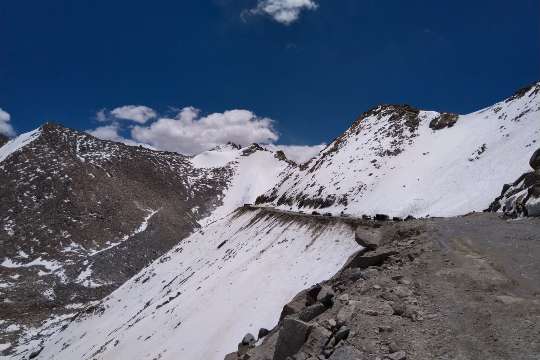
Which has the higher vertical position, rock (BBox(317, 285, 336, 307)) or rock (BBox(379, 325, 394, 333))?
rock (BBox(317, 285, 336, 307))

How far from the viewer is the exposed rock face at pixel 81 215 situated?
245 feet

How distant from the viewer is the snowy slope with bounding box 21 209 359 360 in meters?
23.1

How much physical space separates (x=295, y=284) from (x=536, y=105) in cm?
2837

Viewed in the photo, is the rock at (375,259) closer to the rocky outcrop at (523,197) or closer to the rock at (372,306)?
the rock at (372,306)

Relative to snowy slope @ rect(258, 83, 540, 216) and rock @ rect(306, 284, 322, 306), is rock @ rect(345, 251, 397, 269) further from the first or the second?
snowy slope @ rect(258, 83, 540, 216)

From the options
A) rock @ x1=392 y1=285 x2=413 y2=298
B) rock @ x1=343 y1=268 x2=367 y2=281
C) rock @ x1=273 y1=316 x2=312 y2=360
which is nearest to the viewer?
rock @ x1=273 y1=316 x2=312 y2=360

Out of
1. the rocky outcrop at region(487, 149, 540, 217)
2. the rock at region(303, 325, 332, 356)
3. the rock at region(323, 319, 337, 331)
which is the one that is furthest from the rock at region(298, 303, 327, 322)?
the rocky outcrop at region(487, 149, 540, 217)

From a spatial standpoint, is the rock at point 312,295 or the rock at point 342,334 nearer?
the rock at point 342,334

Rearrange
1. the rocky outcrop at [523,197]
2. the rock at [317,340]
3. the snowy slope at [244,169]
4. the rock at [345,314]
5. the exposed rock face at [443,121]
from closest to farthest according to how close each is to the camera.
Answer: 1. the rock at [317,340]
2. the rock at [345,314]
3. the rocky outcrop at [523,197]
4. the exposed rock face at [443,121]
5. the snowy slope at [244,169]

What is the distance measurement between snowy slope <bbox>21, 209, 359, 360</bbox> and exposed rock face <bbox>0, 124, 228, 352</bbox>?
24697 millimetres

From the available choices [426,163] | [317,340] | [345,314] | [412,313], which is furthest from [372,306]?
[426,163]

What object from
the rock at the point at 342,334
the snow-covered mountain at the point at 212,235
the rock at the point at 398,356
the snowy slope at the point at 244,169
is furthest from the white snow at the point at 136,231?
the rock at the point at 398,356

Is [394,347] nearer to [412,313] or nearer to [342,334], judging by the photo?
[342,334]

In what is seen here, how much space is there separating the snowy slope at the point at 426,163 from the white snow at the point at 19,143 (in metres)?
108
